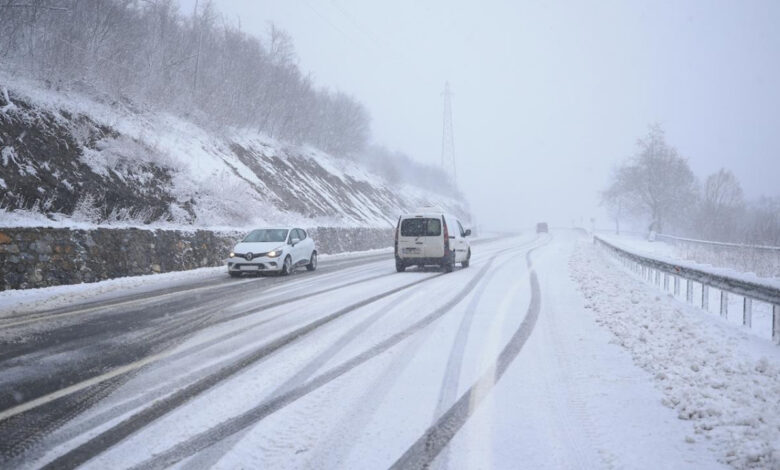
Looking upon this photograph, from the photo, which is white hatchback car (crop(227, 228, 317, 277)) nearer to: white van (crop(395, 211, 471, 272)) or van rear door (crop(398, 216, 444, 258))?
white van (crop(395, 211, 471, 272))

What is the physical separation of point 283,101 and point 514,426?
42.5 m

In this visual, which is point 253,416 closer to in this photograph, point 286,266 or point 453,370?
point 453,370

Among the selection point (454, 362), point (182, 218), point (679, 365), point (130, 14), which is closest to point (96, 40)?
point (130, 14)

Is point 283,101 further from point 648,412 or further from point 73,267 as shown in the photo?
point 648,412

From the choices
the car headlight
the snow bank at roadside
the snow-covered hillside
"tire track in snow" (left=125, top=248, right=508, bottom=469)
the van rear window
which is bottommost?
"tire track in snow" (left=125, top=248, right=508, bottom=469)

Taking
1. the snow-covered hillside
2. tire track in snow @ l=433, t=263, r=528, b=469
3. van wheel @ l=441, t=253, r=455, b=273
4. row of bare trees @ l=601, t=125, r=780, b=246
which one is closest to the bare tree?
row of bare trees @ l=601, t=125, r=780, b=246

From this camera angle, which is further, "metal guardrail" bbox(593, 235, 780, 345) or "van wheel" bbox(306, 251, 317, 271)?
"van wheel" bbox(306, 251, 317, 271)

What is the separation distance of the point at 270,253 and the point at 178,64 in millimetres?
23616

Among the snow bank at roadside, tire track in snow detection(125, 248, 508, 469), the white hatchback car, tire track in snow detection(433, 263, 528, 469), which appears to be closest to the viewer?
tire track in snow detection(125, 248, 508, 469)

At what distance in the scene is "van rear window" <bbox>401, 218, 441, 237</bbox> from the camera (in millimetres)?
16328

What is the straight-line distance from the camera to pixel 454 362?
17.7 ft

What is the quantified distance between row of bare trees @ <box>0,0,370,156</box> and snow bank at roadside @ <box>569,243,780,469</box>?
1952cm

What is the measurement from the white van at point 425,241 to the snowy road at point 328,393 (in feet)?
25.1

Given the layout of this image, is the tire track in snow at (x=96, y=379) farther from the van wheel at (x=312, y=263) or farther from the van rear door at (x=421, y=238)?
the van wheel at (x=312, y=263)
